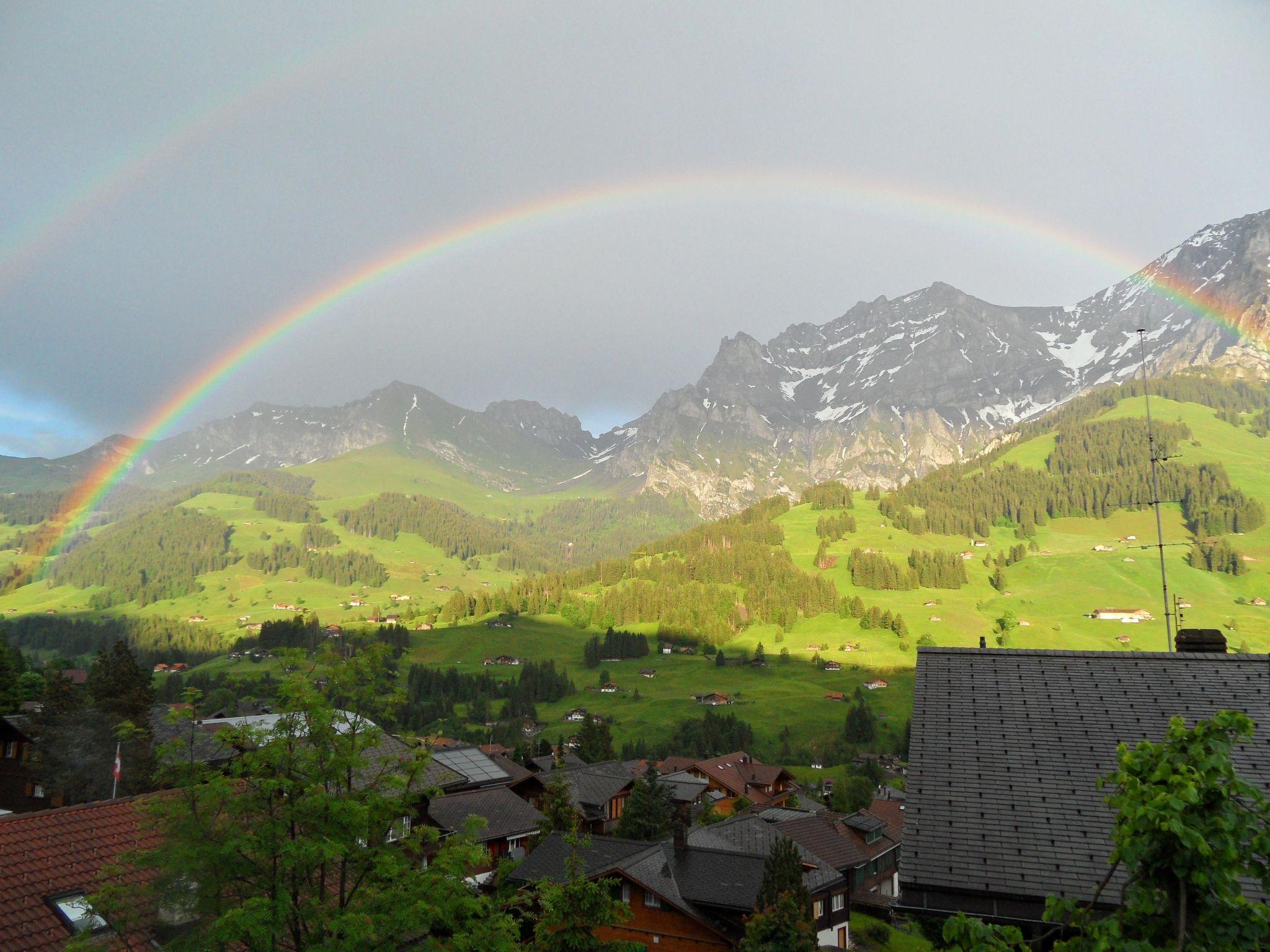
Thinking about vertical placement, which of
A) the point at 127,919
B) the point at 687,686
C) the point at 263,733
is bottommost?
A: the point at 687,686

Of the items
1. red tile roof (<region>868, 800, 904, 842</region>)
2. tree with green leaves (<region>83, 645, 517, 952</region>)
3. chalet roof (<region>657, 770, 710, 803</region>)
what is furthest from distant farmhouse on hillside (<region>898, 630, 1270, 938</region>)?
red tile roof (<region>868, 800, 904, 842</region>)

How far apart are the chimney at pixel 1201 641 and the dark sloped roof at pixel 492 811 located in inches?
1572

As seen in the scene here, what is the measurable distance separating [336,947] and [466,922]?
3.00 m

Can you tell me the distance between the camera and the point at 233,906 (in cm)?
1530

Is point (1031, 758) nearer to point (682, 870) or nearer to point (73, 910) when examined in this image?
point (73, 910)

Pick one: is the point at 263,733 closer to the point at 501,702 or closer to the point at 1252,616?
the point at 501,702

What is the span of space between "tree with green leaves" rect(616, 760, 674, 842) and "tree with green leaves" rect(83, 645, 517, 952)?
4796 cm

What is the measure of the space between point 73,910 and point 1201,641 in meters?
27.9

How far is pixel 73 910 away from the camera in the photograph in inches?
749

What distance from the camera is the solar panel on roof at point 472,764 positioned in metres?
60.6

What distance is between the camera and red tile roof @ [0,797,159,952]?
1800 centimetres

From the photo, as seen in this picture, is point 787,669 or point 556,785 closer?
point 556,785

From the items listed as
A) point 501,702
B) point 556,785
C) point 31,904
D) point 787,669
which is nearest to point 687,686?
point 787,669

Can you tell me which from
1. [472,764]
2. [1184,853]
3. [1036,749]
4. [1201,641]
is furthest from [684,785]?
[1184,853]
